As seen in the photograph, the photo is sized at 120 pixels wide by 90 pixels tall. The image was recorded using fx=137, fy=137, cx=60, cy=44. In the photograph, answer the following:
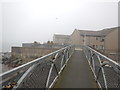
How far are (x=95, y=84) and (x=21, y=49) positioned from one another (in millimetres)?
24480

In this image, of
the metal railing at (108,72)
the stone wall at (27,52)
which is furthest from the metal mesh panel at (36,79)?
the stone wall at (27,52)

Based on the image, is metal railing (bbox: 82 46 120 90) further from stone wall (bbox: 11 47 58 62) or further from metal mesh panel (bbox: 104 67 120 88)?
stone wall (bbox: 11 47 58 62)

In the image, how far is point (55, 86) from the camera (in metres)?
3.30

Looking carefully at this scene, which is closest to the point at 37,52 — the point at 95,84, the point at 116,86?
the point at 95,84

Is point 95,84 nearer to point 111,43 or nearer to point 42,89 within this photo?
point 42,89

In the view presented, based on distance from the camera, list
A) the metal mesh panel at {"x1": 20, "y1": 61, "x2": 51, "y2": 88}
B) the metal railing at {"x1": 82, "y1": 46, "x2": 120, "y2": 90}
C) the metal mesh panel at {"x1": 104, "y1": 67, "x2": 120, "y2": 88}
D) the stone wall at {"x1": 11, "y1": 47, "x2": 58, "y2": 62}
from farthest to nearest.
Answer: the stone wall at {"x1": 11, "y1": 47, "x2": 58, "y2": 62}
the metal mesh panel at {"x1": 104, "y1": 67, "x2": 120, "y2": 88}
the metal railing at {"x1": 82, "y1": 46, "x2": 120, "y2": 90}
the metal mesh panel at {"x1": 20, "y1": 61, "x2": 51, "y2": 88}

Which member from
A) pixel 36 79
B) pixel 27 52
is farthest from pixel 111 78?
pixel 27 52

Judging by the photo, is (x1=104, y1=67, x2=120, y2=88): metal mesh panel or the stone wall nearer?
(x1=104, y1=67, x2=120, y2=88): metal mesh panel

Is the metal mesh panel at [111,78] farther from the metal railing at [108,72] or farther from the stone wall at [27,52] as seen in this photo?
the stone wall at [27,52]

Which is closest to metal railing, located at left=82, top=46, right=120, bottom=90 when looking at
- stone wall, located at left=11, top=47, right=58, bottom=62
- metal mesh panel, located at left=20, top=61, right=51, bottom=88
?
metal mesh panel, located at left=20, top=61, right=51, bottom=88

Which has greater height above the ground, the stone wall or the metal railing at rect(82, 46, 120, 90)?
the metal railing at rect(82, 46, 120, 90)

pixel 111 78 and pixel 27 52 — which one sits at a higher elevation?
pixel 111 78

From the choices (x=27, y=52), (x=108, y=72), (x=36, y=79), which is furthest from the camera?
(x=27, y=52)

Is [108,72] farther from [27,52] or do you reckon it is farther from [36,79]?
[27,52]
